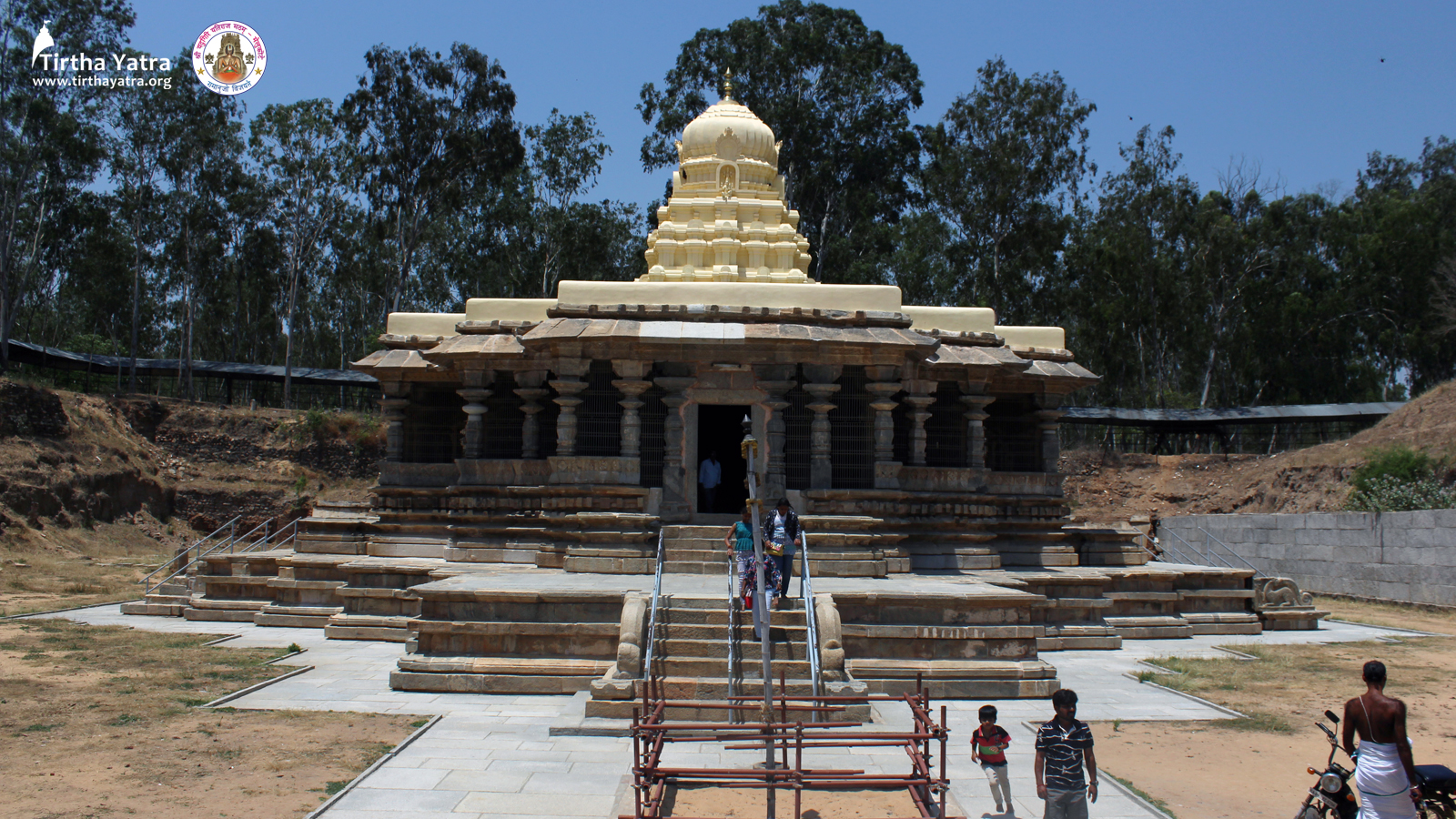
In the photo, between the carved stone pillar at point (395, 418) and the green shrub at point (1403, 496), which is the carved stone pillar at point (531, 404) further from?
the green shrub at point (1403, 496)

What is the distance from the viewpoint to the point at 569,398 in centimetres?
1561

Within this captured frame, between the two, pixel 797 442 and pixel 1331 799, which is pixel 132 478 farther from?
pixel 1331 799

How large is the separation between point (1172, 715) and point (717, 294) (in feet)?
28.2

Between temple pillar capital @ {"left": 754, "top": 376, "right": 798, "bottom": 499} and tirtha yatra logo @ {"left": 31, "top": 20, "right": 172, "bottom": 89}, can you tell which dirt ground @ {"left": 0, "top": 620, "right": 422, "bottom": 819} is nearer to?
temple pillar capital @ {"left": 754, "top": 376, "right": 798, "bottom": 499}

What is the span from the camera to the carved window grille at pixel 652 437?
15945 millimetres

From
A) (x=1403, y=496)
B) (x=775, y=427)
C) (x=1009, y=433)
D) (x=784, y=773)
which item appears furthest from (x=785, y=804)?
(x=1403, y=496)

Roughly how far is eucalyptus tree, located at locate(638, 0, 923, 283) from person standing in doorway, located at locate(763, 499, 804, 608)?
30310 mm

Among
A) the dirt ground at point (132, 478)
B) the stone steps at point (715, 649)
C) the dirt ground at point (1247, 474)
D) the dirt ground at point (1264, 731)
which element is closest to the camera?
the dirt ground at point (1264, 731)

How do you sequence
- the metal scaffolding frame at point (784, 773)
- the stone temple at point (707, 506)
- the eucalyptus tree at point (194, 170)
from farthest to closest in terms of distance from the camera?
the eucalyptus tree at point (194, 170) < the stone temple at point (707, 506) < the metal scaffolding frame at point (784, 773)

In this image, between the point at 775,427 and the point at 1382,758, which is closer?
the point at 1382,758

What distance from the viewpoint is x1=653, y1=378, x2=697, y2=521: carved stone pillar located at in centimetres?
1552

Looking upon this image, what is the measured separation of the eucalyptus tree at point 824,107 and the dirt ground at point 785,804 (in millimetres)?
34309

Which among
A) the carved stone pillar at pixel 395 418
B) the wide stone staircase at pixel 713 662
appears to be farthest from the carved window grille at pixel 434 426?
the wide stone staircase at pixel 713 662

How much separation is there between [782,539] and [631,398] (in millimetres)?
4976
